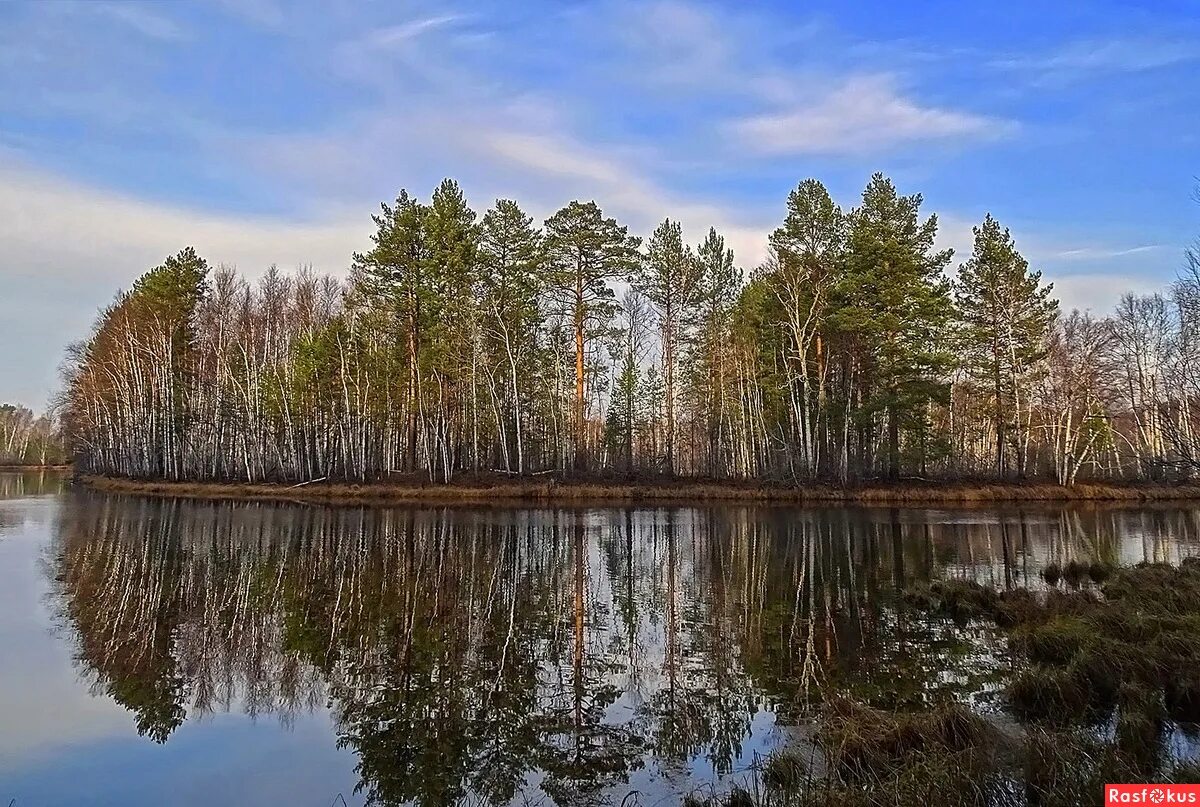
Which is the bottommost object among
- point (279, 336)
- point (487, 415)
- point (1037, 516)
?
point (1037, 516)

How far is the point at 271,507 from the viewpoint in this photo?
35688 mm

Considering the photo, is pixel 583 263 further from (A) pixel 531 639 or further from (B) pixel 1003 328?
(A) pixel 531 639

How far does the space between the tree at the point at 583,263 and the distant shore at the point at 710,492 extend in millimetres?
5113

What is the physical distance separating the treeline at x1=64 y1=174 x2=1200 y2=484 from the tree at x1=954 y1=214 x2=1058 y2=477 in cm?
14

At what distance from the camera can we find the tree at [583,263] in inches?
1677

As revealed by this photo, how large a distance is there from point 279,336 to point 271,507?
21.4 meters

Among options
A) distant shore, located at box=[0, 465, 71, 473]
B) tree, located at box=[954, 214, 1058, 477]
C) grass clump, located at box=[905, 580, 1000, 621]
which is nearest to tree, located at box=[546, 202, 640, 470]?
tree, located at box=[954, 214, 1058, 477]

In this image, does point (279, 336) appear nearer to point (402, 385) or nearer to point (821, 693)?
point (402, 385)

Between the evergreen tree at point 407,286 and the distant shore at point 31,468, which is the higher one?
the evergreen tree at point 407,286

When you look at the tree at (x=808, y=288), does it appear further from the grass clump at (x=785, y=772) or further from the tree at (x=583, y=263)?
the grass clump at (x=785, y=772)

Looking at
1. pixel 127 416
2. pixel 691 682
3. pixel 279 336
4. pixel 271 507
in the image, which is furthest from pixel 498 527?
pixel 127 416

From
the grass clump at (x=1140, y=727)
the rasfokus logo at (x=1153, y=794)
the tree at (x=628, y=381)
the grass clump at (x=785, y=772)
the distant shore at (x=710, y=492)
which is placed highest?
the tree at (x=628, y=381)

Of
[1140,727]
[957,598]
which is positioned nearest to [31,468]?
[957,598]

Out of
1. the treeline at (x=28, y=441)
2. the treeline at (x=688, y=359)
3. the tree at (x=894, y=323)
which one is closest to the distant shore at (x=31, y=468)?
the treeline at (x=28, y=441)
